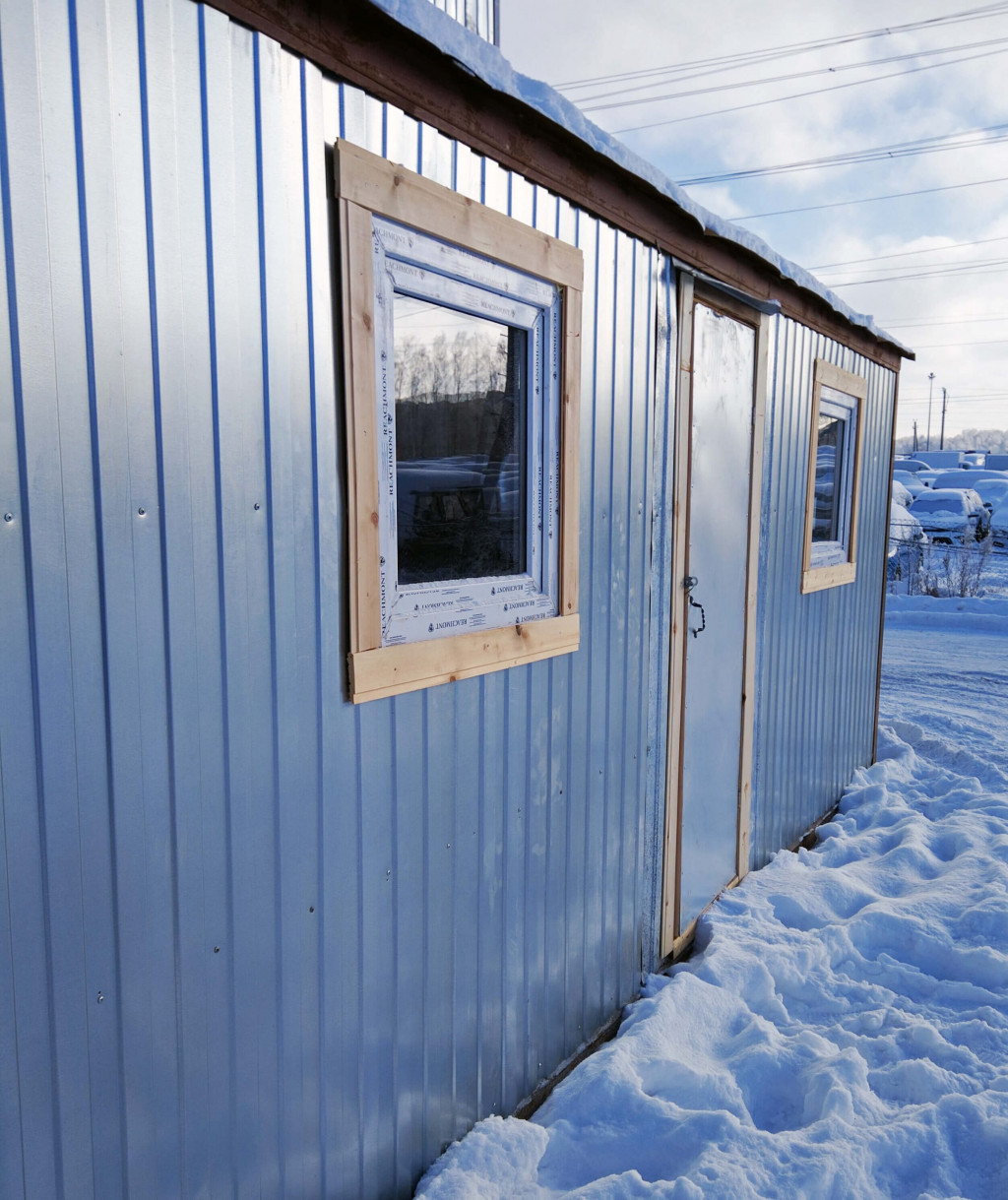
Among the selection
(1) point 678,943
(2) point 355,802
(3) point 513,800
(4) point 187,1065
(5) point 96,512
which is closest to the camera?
(5) point 96,512

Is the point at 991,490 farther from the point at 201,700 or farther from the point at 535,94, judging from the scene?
the point at 201,700

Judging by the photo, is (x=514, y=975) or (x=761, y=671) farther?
(x=761, y=671)

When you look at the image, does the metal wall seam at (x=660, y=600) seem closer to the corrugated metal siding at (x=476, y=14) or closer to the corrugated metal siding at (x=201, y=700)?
the corrugated metal siding at (x=201, y=700)

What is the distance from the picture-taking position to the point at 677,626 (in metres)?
3.51

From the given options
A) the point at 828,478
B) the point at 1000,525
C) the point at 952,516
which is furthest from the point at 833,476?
the point at 1000,525

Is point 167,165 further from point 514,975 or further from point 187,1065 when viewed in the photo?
point 514,975

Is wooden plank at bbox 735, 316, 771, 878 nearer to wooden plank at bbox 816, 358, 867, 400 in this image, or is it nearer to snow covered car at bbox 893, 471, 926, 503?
wooden plank at bbox 816, 358, 867, 400

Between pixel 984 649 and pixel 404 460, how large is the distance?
10.5 meters

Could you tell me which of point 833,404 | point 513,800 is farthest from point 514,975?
point 833,404

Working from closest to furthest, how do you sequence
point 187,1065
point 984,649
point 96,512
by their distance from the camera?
1. point 96,512
2. point 187,1065
3. point 984,649

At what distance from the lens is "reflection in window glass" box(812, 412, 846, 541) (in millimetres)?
5234

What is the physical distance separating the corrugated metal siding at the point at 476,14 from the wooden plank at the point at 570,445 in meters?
2.71

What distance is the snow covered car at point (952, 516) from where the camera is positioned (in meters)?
19.3

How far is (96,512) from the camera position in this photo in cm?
150
